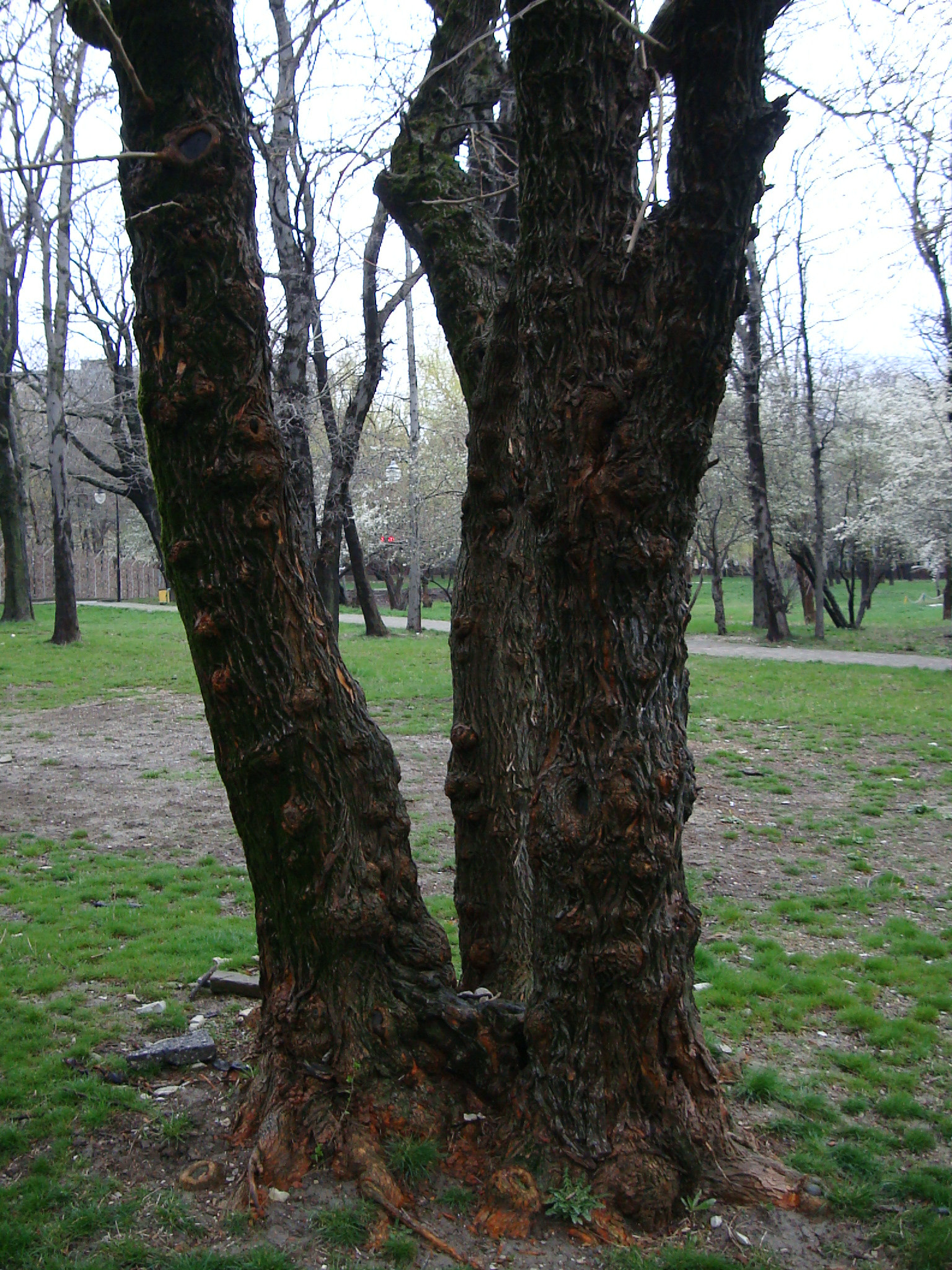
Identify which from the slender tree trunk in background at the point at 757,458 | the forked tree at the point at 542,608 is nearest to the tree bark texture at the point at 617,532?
the forked tree at the point at 542,608

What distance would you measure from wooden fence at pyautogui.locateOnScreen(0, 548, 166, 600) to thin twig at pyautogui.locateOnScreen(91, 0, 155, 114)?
121 ft

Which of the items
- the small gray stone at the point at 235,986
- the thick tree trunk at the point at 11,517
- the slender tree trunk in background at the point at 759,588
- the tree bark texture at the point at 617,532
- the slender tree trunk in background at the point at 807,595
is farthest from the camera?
the slender tree trunk in background at the point at 807,595

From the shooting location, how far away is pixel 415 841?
279 inches

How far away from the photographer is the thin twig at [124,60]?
8.38ft

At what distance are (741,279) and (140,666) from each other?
15.0 meters

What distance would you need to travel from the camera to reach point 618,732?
288 centimetres

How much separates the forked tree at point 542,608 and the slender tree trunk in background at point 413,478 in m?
21.7

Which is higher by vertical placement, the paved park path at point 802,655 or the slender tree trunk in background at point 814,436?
the slender tree trunk in background at point 814,436

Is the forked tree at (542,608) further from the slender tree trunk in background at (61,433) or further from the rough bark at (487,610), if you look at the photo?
the slender tree trunk in background at (61,433)

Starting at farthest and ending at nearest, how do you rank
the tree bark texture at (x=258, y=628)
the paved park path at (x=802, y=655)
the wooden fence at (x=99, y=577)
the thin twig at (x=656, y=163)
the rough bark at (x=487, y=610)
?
the wooden fence at (x=99, y=577) → the paved park path at (x=802, y=655) → the rough bark at (x=487, y=610) → the tree bark texture at (x=258, y=628) → the thin twig at (x=656, y=163)

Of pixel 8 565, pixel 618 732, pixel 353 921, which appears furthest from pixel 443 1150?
pixel 8 565

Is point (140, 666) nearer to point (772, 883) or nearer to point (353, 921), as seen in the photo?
point (772, 883)

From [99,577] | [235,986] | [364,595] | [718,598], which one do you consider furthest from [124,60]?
[99,577]

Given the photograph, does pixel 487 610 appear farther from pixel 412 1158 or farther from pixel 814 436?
pixel 814 436
